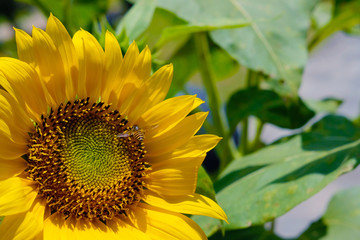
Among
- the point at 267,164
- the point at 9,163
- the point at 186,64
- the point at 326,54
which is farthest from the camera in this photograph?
the point at 326,54

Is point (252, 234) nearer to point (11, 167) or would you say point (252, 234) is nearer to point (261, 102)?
point (261, 102)

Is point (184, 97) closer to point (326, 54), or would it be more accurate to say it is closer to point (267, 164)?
point (267, 164)

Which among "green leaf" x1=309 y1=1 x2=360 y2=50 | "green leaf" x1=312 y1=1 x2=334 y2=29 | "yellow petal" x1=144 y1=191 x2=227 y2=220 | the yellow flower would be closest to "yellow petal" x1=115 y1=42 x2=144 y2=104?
the yellow flower

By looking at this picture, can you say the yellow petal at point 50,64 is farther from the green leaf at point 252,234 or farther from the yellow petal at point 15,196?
the green leaf at point 252,234

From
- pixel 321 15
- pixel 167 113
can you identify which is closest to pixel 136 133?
pixel 167 113

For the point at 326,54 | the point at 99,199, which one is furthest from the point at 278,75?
the point at 326,54

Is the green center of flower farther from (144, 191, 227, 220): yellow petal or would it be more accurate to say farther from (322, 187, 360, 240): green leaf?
(322, 187, 360, 240): green leaf
